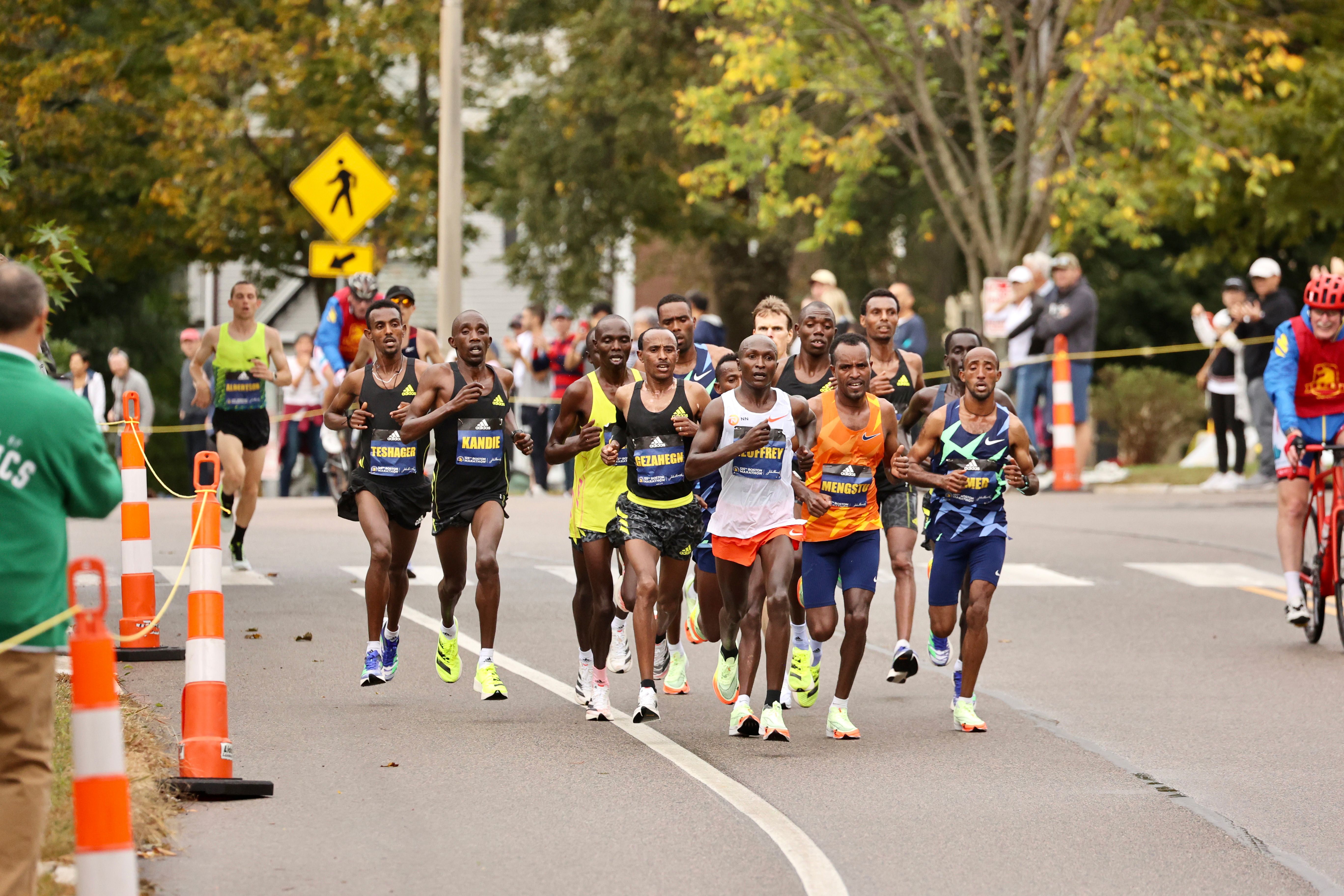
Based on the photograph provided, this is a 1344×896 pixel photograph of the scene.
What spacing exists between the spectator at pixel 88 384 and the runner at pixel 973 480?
55.1 ft

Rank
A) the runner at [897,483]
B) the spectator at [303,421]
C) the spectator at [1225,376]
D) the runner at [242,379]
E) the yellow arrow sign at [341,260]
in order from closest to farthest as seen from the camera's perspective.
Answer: the runner at [897,483], the runner at [242,379], the yellow arrow sign at [341,260], the spectator at [1225,376], the spectator at [303,421]

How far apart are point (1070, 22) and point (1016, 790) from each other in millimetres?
23030

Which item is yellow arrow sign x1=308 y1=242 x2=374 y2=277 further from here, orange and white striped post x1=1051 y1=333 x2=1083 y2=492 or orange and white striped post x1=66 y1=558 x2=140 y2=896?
orange and white striped post x1=66 y1=558 x2=140 y2=896

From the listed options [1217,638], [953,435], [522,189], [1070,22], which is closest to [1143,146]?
[1070,22]

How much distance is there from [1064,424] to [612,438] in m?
13.3

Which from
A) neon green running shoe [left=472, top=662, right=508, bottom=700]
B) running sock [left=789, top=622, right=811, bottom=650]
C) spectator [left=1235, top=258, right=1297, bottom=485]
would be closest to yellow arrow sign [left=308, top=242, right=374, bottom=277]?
spectator [left=1235, top=258, right=1297, bottom=485]

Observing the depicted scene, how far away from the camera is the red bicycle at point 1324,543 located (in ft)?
40.6

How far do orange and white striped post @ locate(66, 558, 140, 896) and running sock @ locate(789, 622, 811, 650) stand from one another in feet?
→ 17.5

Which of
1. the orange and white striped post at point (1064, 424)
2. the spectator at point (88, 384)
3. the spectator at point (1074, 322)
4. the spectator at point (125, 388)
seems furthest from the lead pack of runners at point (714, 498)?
the spectator at point (125, 388)

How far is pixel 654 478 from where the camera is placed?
390 inches

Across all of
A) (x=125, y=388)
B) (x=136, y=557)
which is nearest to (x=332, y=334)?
(x=136, y=557)

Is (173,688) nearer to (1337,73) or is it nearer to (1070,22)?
(1070,22)

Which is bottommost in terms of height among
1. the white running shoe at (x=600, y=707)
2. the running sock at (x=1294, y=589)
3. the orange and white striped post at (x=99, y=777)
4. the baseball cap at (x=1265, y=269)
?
the white running shoe at (x=600, y=707)

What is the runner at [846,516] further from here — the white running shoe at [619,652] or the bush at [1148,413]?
the bush at [1148,413]
